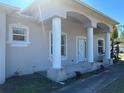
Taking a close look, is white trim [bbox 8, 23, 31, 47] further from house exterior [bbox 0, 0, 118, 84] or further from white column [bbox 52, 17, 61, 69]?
white column [bbox 52, 17, 61, 69]

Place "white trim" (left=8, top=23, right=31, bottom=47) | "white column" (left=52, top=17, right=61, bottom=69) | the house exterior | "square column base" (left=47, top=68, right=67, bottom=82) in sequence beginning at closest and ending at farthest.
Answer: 1. "square column base" (left=47, top=68, right=67, bottom=82)
2. the house exterior
3. "white column" (left=52, top=17, right=61, bottom=69)
4. "white trim" (left=8, top=23, right=31, bottom=47)

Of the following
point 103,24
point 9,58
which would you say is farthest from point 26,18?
point 103,24

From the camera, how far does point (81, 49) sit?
1566 cm

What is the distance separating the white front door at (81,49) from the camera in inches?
600

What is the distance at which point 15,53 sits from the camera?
10125 mm

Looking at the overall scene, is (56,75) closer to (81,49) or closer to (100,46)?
(81,49)

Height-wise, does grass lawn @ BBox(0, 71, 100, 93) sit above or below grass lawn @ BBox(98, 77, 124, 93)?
above

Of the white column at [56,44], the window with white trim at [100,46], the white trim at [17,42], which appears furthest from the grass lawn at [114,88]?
the window with white trim at [100,46]

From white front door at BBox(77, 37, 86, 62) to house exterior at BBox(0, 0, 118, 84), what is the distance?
1006 millimetres

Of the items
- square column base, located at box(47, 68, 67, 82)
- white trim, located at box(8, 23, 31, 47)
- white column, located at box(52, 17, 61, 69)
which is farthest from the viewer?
white trim, located at box(8, 23, 31, 47)

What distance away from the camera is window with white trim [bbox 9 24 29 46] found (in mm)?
9986

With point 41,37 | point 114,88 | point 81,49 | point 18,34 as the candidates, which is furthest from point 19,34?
point 81,49

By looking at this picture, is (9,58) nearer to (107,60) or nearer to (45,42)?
(45,42)

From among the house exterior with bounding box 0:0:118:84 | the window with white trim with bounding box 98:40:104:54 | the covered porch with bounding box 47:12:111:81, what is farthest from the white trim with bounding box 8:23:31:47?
the window with white trim with bounding box 98:40:104:54
